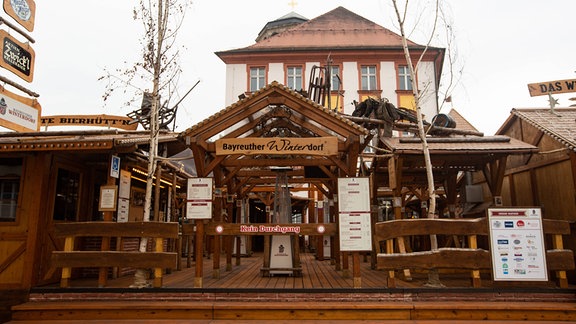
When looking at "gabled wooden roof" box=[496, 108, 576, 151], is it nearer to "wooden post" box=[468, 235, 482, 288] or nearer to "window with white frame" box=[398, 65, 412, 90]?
"wooden post" box=[468, 235, 482, 288]

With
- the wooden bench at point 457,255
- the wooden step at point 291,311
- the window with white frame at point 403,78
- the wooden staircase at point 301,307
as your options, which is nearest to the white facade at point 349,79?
the window with white frame at point 403,78

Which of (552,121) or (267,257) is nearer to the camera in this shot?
(267,257)

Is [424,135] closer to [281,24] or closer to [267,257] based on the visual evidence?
[267,257]

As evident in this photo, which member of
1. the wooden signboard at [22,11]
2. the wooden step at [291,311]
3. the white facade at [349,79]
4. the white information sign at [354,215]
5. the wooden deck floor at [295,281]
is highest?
the white facade at [349,79]

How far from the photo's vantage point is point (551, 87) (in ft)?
35.1

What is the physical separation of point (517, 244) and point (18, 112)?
827 cm

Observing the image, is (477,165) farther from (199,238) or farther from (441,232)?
(199,238)

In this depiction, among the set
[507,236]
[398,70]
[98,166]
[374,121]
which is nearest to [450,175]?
[374,121]

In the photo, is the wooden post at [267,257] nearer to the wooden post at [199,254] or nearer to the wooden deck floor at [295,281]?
the wooden deck floor at [295,281]

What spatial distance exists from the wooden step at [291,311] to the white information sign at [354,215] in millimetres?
1018

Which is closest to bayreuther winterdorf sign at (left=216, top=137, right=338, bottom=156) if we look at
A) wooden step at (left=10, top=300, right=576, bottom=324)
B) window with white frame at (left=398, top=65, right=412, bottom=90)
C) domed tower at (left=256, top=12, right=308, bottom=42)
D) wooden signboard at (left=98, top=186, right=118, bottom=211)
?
wooden signboard at (left=98, top=186, right=118, bottom=211)

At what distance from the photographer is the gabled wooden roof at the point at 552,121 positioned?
8.13 m

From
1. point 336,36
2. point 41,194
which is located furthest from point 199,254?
point 336,36

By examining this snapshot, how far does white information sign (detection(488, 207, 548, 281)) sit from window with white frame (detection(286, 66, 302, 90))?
18259mm
